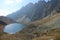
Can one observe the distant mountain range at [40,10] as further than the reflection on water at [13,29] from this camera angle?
Yes

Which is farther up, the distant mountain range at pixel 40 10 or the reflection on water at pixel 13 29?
the distant mountain range at pixel 40 10

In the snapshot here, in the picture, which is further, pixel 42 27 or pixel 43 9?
pixel 43 9

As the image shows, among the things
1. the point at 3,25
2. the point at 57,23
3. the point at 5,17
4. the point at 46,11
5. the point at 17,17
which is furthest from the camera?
the point at 46,11

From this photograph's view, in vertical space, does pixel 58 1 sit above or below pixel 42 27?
above

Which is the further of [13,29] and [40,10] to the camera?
[40,10]

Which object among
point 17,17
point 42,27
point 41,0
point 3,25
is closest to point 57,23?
point 42,27

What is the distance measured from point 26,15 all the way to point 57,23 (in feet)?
43.9

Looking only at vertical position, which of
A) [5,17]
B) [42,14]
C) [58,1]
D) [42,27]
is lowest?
[42,27]

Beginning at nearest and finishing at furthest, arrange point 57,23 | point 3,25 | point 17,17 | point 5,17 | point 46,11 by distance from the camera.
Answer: point 57,23 → point 3,25 → point 5,17 → point 17,17 → point 46,11

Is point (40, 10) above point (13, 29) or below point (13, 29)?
above

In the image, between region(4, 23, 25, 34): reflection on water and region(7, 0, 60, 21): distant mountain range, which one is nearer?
region(4, 23, 25, 34): reflection on water

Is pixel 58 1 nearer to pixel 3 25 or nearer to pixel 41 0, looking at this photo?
pixel 41 0

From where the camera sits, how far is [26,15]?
125ft

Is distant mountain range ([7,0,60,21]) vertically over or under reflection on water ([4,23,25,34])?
over
